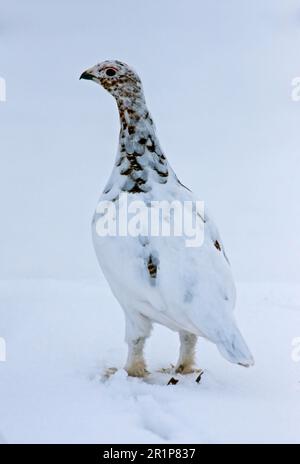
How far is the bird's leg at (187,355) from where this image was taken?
132 inches

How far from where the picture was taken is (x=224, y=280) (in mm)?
3033

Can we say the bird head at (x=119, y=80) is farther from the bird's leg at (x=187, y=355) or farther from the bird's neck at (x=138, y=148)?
the bird's leg at (x=187, y=355)

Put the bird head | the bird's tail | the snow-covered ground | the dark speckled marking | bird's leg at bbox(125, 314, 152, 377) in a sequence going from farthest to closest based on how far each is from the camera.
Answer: the bird head, bird's leg at bbox(125, 314, 152, 377), the dark speckled marking, the bird's tail, the snow-covered ground

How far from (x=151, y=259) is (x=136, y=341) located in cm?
53

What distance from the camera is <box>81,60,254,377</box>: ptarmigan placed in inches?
112

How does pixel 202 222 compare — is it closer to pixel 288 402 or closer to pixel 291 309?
pixel 288 402

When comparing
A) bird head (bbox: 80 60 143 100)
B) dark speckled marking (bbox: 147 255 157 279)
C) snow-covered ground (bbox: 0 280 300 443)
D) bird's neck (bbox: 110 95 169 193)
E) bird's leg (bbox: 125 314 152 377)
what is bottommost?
snow-covered ground (bbox: 0 280 300 443)

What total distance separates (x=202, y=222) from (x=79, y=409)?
45.1 inches

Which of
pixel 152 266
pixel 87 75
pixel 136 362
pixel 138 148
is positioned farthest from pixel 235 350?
pixel 87 75

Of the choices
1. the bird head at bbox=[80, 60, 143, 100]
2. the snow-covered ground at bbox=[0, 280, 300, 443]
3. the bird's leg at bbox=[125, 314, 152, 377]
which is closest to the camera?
the snow-covered ground at bbox=[0, 280, 300, 443]

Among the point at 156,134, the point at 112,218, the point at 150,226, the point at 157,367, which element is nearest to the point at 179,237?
the point at 150,226

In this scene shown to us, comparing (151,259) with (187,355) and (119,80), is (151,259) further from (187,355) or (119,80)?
(119,80)

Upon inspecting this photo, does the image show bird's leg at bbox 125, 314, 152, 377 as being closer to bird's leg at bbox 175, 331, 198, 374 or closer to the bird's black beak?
bird's leg at bbox 175, 331, 198, 374

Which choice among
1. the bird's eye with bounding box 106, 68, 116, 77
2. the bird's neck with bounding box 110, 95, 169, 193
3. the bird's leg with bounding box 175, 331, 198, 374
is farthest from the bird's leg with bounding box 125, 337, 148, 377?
the bird's eye with bounding box 106, 68, 116, 77
